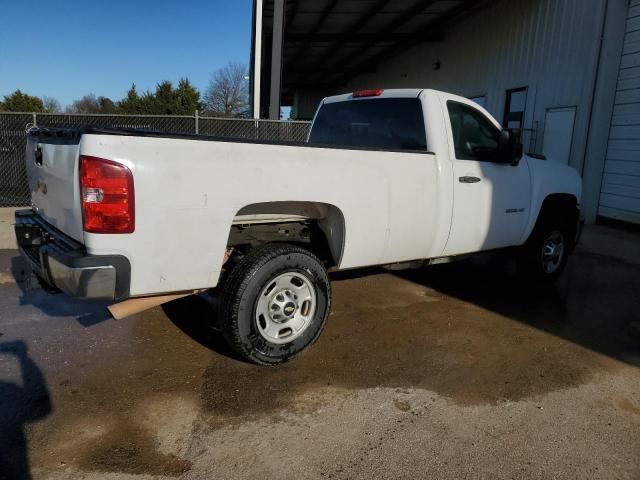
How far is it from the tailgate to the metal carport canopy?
8982 mm

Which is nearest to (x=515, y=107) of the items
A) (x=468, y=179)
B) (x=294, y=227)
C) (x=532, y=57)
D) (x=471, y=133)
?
(x=532, y=57)

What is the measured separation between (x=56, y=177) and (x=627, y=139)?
34.3ft

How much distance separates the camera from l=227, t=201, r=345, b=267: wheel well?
3.74 m

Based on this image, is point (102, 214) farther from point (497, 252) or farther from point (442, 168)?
point (497, 252)

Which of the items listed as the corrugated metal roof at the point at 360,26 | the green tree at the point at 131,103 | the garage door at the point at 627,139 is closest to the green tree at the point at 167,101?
the green tree at the point at 131,103

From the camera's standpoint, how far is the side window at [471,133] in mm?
4668

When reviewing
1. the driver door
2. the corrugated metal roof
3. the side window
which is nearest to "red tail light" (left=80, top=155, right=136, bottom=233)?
the driver door

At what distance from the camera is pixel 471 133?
193 inches

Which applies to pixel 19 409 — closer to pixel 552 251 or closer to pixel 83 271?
pixel 83 271

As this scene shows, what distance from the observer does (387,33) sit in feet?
61.6

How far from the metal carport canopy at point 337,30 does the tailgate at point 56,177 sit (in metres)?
8.98

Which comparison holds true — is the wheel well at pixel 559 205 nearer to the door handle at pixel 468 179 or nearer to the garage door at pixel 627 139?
the door handle at pixel 468 179

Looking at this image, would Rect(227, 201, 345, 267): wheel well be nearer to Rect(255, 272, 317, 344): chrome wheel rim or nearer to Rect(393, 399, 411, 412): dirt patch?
Rect(255, 272, 317, 344): chrome wheel rim

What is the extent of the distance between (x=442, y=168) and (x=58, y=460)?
3.47 meters
